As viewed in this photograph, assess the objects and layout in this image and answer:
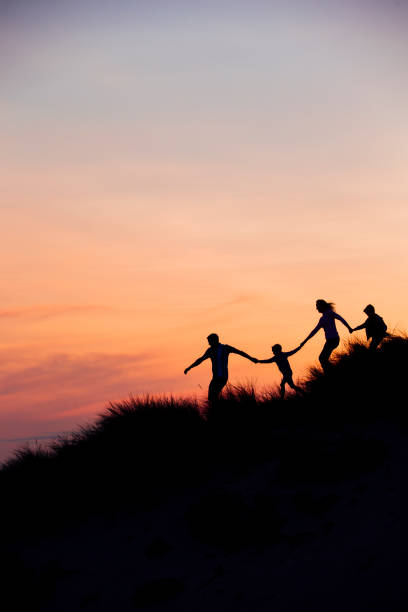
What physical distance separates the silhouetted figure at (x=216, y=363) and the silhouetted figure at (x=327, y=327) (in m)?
2.35

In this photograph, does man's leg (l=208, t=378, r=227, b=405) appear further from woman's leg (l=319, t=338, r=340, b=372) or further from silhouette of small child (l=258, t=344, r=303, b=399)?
woman's leg (l=319, t=338, r=340, b=372)

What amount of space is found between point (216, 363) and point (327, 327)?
2983mm

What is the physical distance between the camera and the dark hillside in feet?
27.7

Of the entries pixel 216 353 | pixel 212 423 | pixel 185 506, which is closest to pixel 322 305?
pixel 216 353

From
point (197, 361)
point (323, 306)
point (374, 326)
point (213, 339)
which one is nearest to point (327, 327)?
point (323, 306)

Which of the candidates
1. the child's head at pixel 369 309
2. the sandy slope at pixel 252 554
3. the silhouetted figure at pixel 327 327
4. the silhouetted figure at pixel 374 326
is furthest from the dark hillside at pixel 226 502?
the child's head at pixel 369 309

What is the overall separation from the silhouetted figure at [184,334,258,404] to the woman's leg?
2.43 metres

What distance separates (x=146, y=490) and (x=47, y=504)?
2.25 m

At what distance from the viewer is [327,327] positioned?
47.8 feet

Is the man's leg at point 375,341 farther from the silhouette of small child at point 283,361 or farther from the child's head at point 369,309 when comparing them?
the silhouette of small child at point 283,361

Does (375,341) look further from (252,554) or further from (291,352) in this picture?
(252,554)

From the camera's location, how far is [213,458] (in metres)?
12.8

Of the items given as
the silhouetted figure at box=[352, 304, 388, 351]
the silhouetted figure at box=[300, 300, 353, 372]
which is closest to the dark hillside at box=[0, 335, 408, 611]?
the silhouetted figure at box=[352, 304, 388, 351]

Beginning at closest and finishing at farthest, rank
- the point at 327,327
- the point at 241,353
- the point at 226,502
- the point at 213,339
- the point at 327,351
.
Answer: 1. the point at 226,502
2. the point at 213,339
3. the point at 241,353
4. the point at 327,327
5. the point at 327,351
